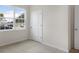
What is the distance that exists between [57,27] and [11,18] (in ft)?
8.91

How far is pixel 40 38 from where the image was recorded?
5246 millimetres

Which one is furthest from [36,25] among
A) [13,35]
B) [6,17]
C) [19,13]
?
[6,17]

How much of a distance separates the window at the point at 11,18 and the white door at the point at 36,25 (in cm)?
67

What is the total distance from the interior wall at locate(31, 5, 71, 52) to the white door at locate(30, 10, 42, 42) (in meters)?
0.45

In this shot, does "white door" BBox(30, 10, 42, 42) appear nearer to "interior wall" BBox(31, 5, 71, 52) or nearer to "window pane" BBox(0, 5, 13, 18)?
"interior wall" BBox(31, 5, 71, 52)

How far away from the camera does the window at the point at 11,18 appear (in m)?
4.71

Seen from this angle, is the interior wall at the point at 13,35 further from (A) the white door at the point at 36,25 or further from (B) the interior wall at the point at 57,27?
(B) the interior wall at the point at 57,27

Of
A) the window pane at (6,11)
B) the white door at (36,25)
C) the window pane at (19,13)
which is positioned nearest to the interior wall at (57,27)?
the white door at (36,25)

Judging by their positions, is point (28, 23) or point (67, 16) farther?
point (28, 23)

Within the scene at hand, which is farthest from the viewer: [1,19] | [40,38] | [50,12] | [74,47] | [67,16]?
[40,38]

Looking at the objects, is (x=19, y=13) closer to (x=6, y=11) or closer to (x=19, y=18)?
(x=19, y=18)
